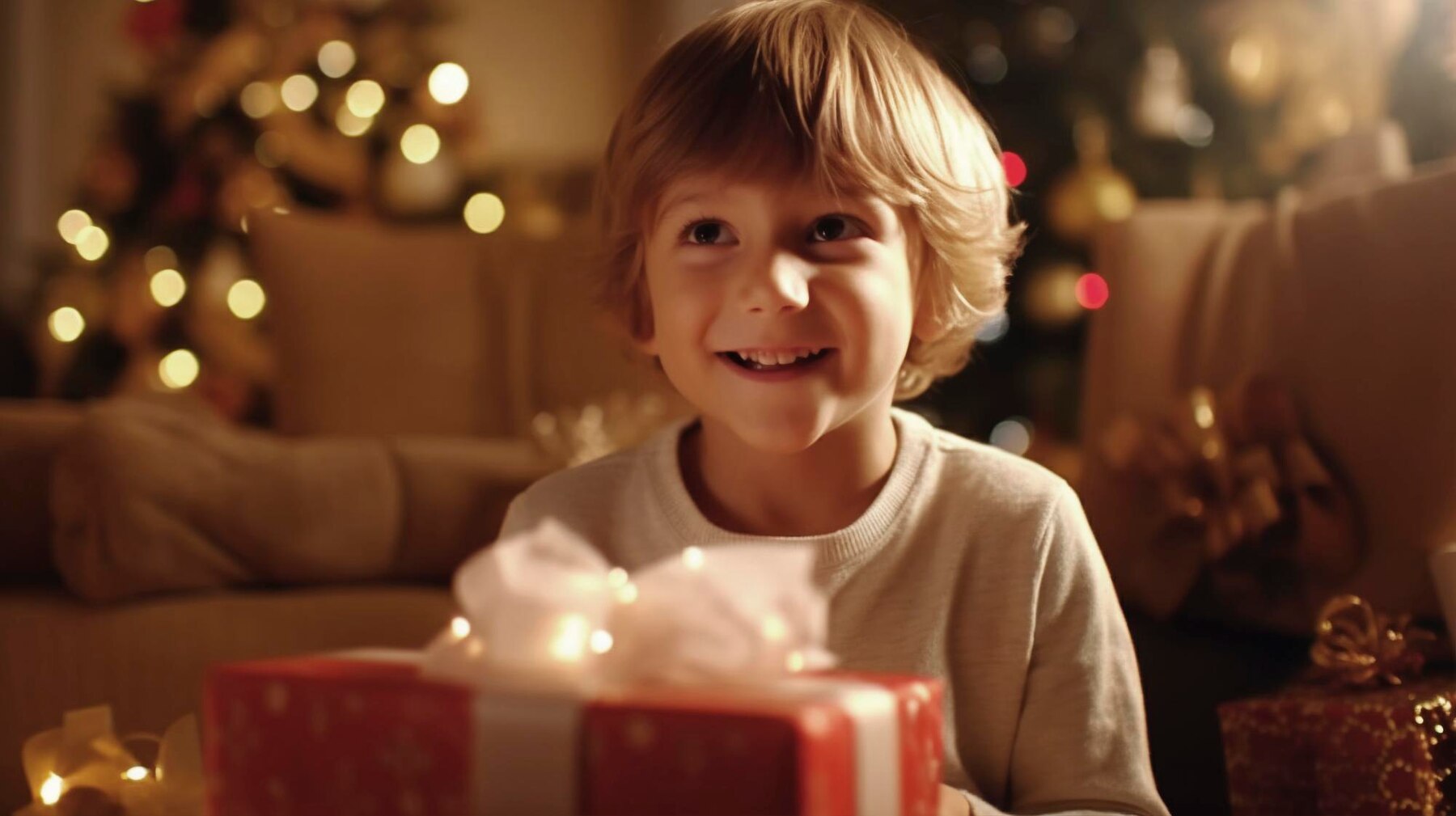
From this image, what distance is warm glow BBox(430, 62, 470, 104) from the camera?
11.0 ft

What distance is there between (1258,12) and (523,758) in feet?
7.32

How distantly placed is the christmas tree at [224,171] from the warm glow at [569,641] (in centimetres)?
276

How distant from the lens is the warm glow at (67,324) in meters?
3.27

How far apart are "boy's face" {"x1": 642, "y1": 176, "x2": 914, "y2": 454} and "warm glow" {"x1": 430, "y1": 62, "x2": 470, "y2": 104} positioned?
8.45ft

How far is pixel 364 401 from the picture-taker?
212 centimetres

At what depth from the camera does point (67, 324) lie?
10.7 ft

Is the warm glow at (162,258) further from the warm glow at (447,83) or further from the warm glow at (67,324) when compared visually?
the warm glow at (447,83)

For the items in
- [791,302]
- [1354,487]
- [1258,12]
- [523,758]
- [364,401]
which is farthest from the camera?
[1258,12]

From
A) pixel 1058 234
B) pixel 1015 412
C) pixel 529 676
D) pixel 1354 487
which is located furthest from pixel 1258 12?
pixel 529 676

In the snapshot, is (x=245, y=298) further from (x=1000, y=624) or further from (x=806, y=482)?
(x=1000, y=624)

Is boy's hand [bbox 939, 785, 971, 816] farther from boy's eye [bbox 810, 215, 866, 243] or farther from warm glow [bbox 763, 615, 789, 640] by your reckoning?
boy's eye [bbox 810, 215, 866, 243]

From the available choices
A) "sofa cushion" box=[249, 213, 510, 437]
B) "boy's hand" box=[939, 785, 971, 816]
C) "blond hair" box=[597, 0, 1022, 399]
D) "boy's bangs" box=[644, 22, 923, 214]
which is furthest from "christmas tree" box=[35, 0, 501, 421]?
"boy's hand" box=[939, 785, 971, 816]

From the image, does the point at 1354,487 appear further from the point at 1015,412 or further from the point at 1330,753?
the point at 1015,412

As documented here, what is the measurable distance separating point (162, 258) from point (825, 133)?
272 centimetres
